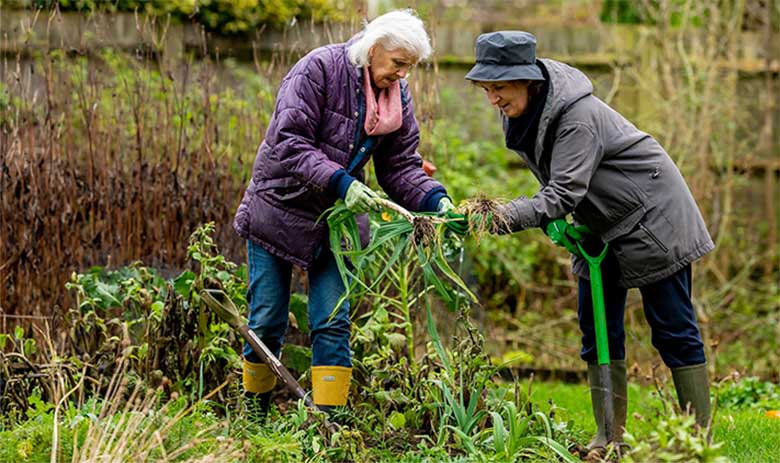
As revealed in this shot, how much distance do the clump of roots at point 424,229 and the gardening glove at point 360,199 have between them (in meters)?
0.14

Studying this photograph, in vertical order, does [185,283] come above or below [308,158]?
below

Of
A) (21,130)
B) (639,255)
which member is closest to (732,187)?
(639,255)

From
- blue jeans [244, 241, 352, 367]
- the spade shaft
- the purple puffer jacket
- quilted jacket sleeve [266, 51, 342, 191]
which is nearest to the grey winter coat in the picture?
the purple puffer jacket

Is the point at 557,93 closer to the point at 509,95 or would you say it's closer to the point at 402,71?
the point at 509,95

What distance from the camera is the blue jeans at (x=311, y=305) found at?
160 inches

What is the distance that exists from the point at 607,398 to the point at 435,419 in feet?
2.21

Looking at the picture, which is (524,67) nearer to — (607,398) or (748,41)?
(607,398)

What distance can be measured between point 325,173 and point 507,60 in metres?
0.72

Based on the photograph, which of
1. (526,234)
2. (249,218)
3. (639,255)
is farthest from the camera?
(526,234)

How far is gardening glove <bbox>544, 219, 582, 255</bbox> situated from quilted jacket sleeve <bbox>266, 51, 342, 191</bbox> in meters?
0.76

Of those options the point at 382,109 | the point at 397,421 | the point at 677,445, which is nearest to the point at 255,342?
the point at 397,421

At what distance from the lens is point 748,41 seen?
8.63 meters

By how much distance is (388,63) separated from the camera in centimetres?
392

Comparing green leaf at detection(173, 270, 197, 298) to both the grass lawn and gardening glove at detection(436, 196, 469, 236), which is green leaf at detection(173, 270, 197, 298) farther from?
the grass lawn
